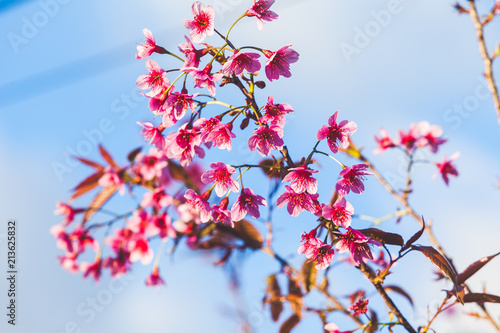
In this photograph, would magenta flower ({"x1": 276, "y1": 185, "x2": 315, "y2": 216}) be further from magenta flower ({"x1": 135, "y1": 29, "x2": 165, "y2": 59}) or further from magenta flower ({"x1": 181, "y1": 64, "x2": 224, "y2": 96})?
magenta flower ({"x1": 135, "y1": 29, "x2": 165, "y2": 59})

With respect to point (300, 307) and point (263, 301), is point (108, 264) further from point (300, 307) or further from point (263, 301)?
point (300, 307)

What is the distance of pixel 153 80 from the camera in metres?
1.15

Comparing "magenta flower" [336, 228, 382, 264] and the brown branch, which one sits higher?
the brown branch

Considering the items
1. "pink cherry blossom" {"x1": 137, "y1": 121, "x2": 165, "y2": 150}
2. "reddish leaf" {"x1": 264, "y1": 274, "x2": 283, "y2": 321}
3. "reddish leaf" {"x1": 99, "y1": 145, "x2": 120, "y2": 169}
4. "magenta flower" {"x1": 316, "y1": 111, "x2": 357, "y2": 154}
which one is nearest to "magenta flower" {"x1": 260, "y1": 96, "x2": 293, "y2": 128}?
"magenta flower" {"x1": 316, "y1": 111, "x2": 357, "y2": 154}

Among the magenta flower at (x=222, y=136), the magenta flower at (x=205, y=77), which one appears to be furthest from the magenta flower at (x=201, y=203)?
the magenta flower at (x=205, y=77)

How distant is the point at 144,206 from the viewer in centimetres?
184

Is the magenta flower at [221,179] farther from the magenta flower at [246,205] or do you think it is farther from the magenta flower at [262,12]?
the magenta flower at [262,12]

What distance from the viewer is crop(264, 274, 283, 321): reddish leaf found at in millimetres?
1805

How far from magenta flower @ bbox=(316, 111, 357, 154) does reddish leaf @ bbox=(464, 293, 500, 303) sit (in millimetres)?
612

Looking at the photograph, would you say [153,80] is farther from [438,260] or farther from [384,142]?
[384,142]

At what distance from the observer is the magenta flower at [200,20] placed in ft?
3.58

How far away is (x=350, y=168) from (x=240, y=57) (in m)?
0.43

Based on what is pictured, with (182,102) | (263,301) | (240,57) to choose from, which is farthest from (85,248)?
(240,57)

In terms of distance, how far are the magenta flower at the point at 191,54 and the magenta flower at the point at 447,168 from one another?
5.29 ft
